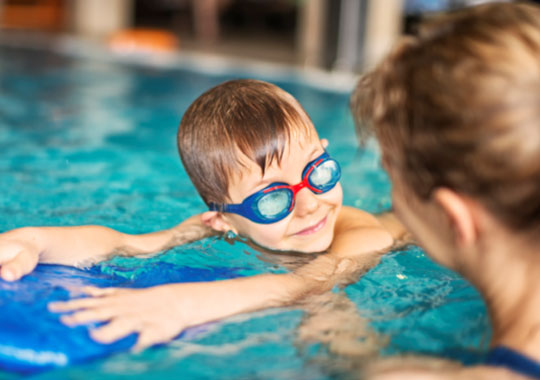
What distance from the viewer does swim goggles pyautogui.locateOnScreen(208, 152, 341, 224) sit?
2.36m

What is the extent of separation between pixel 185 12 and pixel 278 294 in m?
20.4

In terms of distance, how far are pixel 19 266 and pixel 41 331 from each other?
1.23ft

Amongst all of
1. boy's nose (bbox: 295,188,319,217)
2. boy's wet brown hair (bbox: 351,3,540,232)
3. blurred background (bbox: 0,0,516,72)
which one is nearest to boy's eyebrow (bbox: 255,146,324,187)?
boy's nose (bbox: 295,188,319,217)

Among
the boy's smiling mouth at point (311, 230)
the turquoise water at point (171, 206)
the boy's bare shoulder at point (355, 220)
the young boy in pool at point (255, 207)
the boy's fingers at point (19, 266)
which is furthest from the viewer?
the boy's bare shoulder at point (355, 220)

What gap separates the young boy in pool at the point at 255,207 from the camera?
216cm

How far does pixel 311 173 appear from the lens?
2414 millimetres

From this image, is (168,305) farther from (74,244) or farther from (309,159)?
(309,159)

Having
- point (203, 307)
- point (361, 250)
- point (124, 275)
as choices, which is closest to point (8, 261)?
point (124, 275)

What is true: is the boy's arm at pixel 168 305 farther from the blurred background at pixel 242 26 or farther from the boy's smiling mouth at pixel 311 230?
the blurred background at pixel 242 26

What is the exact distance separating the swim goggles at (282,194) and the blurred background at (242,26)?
5946 millimetres

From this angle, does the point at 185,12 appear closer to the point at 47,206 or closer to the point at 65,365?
the point at 47,206

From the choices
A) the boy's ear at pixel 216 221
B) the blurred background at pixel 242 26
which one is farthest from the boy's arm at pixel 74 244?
the blurred background at pixel 242 26

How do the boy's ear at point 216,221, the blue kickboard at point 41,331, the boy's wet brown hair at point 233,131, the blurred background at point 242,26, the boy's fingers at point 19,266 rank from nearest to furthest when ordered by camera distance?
the blue kickboard at point 41,331 → the boy's fingers at point 19,266 → the boy's wet brown hair at point 233,131 → the boy's ear at point 216,221 → the blurred background at point 242,26

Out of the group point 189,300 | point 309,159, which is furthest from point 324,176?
point 189,300
